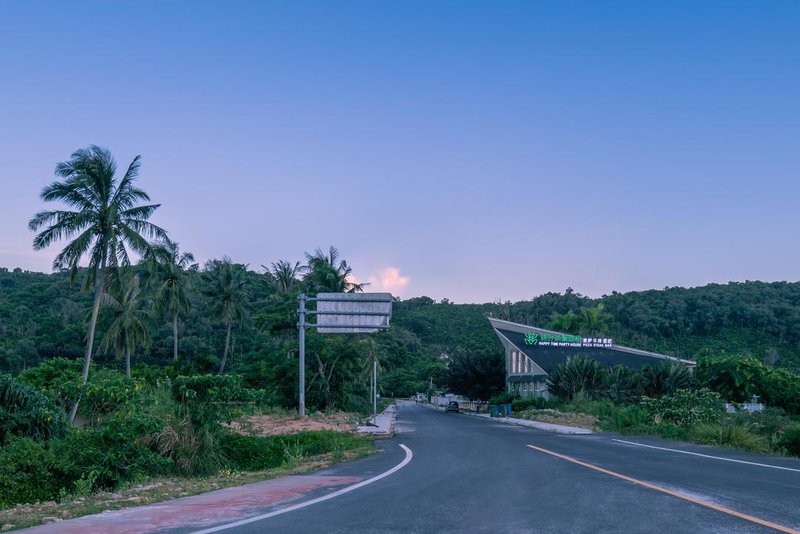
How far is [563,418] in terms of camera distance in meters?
Result: 41.6

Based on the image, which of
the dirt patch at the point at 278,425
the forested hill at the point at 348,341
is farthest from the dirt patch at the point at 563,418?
the forested hill at the point at 348,341

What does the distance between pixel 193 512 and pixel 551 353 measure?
56.4 meters

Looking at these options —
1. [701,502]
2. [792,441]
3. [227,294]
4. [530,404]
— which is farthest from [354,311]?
[227,294]

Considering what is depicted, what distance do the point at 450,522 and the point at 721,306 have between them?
9346 cm

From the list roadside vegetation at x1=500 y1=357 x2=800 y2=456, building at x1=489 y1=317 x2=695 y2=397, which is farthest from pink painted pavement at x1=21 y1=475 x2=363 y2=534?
building at x1=489 y1=317 x2=695 y2=397

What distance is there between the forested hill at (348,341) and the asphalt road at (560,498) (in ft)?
114

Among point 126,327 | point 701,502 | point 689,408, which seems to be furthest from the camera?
point 126,327

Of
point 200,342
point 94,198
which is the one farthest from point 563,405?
point 200,342

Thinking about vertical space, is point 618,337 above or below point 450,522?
above

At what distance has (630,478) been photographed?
1195cm

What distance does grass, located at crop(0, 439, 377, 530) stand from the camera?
346 inches

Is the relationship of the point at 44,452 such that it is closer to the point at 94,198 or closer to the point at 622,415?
the point at 94,198

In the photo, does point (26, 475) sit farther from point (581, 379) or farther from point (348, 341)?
point (581, 379)

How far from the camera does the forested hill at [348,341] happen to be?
52.4m
